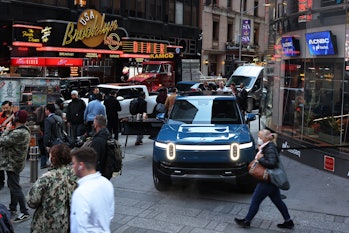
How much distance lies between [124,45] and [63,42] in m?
5.57

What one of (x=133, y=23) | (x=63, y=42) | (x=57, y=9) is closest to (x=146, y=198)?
(x=63, y=42)

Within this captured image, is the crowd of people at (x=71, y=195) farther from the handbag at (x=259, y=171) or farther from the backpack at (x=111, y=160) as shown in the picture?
the handbag at (x=259, y=171)

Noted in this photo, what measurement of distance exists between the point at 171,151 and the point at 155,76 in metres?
19.9

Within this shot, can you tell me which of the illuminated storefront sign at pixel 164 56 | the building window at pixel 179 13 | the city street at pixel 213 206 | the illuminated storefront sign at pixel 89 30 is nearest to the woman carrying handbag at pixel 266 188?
the city street at pixel 213 206

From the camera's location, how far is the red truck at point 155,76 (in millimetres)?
27234

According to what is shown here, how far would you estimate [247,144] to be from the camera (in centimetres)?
820

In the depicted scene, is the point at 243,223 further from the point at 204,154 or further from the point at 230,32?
the point at 230,32

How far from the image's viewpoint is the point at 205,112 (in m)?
9.57

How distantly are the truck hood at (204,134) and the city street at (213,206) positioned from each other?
110cm

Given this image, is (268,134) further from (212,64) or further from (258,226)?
(212,64)

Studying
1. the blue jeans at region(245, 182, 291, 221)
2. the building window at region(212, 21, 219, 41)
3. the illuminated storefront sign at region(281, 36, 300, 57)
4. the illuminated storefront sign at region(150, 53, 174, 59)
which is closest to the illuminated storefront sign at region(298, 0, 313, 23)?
the illuminated storefront sign at region(281, 36, 300, 57)

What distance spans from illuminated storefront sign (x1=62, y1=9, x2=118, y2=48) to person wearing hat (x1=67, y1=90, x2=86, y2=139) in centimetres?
1452

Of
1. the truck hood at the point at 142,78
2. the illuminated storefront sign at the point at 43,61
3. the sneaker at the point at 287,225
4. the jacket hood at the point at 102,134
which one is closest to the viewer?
the jacket hood at the point at 102,134

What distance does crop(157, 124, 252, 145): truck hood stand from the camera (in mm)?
8094
